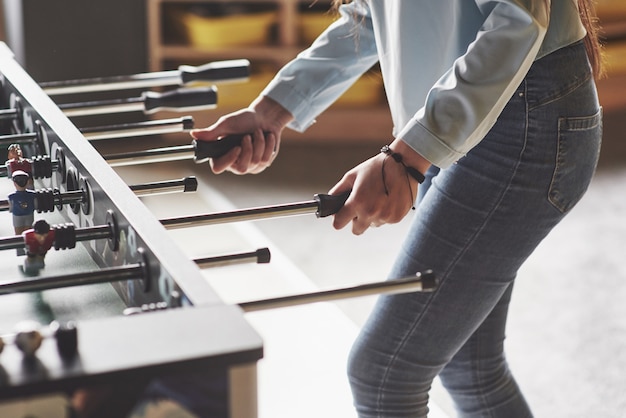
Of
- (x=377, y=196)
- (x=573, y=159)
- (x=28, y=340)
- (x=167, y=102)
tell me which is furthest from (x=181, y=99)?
(x=28, y=340)

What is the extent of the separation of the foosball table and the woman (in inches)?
6.4

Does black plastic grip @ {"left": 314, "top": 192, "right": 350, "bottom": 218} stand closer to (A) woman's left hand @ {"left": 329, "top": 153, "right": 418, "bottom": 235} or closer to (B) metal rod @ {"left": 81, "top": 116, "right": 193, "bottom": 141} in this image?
(A) woman's left hand @ {"left": 329, "top": 153, "right": 418, "bottom": 235}

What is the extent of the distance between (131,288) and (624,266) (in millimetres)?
2324

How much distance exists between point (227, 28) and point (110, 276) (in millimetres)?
3142

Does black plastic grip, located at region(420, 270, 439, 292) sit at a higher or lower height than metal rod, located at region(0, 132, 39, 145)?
lower

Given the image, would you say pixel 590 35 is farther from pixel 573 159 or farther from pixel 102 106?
pixel 102 106

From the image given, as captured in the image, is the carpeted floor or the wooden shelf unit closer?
the carpeted floor

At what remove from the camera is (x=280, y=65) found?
416cm

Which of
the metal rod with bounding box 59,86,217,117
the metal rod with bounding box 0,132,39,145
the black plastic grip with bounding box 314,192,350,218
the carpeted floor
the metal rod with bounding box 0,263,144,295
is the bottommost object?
the carpeted floor

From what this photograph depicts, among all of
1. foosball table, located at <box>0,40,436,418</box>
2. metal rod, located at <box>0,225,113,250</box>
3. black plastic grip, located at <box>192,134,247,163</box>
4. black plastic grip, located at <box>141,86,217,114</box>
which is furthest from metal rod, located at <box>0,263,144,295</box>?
black plastic grip, located at <box>141,86,217,114</box>

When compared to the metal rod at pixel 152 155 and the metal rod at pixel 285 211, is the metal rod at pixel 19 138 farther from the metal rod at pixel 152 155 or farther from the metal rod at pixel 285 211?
the metal rod at pixel 285 211

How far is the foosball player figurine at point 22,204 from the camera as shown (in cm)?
131

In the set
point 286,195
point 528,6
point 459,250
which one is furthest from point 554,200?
point 286,195

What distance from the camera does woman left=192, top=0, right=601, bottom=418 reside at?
49.8 inches
